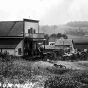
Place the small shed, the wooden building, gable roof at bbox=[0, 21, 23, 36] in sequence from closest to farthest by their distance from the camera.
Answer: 1. the wooden building
2. gable roof at bbox=[0, 21, 23, 36]
3. the small shed

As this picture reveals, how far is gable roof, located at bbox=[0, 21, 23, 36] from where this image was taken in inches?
1402

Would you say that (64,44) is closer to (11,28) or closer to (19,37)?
(11,28)

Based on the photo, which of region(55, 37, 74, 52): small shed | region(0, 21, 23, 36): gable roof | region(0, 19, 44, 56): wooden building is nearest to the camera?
region(0, 19, 44, 56): wooden building

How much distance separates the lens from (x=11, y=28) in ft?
120

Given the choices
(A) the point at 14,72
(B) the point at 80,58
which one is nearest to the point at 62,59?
(B) the point at 80,58

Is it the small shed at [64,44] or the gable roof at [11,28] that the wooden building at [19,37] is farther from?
the small shed at [64,44]

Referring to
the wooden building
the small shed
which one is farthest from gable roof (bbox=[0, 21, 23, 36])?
the small shed

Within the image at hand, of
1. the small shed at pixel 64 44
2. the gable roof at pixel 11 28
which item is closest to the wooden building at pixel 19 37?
the gable roof at pixel 11 28

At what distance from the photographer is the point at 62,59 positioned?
3409 cm

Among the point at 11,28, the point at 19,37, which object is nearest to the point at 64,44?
the point at 11,28

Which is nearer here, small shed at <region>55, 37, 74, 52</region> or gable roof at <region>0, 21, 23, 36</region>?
gable roof at <region>0, 21, 23, 36</region>

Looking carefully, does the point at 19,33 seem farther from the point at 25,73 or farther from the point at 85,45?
the point at 85,45

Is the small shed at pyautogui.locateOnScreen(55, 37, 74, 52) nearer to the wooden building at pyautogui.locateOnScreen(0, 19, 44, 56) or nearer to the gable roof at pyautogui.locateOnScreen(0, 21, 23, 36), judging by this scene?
the wooden building at pyautogui.locateOnScreen(0, 19, 44, 56)

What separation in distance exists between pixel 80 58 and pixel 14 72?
17.9 m
